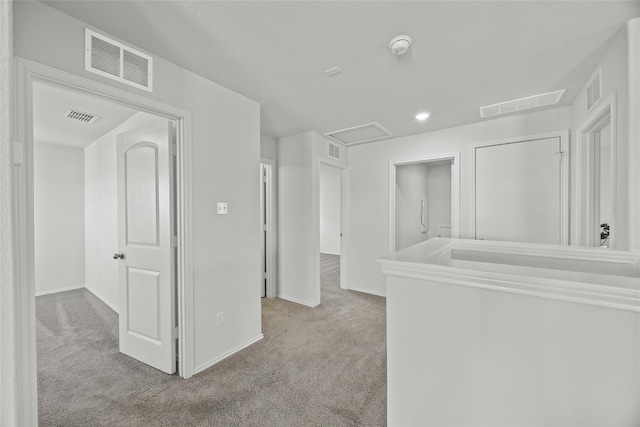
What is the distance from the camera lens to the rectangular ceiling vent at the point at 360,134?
11.0 ft

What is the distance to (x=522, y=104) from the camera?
2590 mm

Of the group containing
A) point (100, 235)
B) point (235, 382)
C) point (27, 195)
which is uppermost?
point (27, 195)

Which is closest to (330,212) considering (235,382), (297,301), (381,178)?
(381,178)

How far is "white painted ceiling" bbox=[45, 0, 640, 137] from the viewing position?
1390 millimetres

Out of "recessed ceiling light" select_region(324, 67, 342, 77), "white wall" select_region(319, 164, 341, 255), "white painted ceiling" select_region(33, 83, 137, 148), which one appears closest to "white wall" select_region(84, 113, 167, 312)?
"white painted ceiling" select_region(33, 83, 137, 148)

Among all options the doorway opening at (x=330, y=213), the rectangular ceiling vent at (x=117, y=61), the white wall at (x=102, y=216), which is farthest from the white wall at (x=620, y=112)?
the doorway opening at (x=330, y=213)

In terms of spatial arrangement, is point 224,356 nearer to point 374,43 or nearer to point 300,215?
point 300,215

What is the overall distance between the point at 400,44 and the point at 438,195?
367 cm

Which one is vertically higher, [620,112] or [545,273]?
[620,112]

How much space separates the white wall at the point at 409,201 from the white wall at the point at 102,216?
3.68m

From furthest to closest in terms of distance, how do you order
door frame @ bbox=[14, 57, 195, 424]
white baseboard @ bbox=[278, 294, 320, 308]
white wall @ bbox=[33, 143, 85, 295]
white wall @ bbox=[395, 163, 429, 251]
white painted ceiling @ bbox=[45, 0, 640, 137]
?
1. white wall @ bbox=[395, 163, 429, 251]
2. white wall @ bbox=[33, 143, 85, 295]
3. white baseboard @ bbox=[278, 294, 320, 308]
4. white painted ceiling @ bbox=[45, 0, 640, 137]
5. door frame @ bbox=[14, 57, 195, 424]

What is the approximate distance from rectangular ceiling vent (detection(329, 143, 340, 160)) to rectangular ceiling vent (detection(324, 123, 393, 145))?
0.30 ft

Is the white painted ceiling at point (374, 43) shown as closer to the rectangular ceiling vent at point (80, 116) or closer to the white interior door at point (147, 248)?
the white interior door at point (147, 248)

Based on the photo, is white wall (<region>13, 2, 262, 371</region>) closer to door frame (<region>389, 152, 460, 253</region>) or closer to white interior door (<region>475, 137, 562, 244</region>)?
door frame (<region>389, 152, 460, 253</region>)
